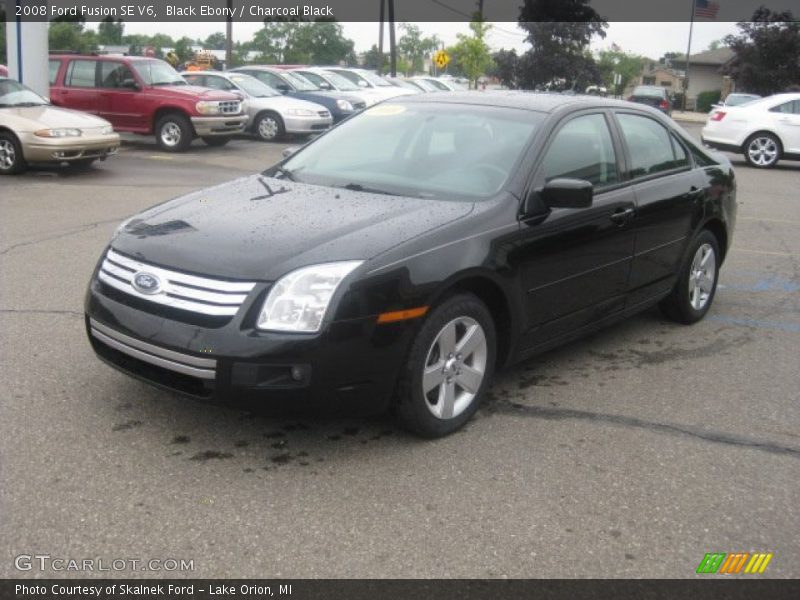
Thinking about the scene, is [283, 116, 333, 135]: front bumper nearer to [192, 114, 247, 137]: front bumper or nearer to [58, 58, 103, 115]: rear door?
[192, 114, 247, 137]: front bumper

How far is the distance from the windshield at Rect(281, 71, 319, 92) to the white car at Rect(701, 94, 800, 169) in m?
9.93

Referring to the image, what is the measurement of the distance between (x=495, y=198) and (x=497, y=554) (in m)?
1.91

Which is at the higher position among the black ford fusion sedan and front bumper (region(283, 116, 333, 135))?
front bumper (region(283, 116, 333, 135))

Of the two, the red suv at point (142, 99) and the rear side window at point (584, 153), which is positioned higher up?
the red suv at point (142, 99)

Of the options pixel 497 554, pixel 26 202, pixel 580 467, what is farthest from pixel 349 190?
pixel 26 202

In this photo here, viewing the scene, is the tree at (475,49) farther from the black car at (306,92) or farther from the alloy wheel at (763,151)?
the alloy wheel at (763,151)

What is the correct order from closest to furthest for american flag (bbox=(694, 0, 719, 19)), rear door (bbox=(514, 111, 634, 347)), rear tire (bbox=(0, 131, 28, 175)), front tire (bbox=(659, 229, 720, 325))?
rear door (bbox=(514, 111, 634, 347)) < front tire (bbox=(659, 229, 720, 325)) < rear tire (bbox=(0, 131, 28, 175)) < american flag (bbox=(694, 0, 719, 19))

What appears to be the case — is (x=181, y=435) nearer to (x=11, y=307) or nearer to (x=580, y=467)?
(x=580, y=467)

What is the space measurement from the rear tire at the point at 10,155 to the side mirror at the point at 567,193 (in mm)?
Result: 10276

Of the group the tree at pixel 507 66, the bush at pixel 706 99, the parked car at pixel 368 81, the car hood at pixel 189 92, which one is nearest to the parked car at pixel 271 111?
the car hood at pixel 189 92

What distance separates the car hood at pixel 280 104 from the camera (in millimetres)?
19625

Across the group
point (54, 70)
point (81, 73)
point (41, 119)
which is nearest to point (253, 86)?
point (81, 73)

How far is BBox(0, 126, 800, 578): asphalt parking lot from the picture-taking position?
124 inches

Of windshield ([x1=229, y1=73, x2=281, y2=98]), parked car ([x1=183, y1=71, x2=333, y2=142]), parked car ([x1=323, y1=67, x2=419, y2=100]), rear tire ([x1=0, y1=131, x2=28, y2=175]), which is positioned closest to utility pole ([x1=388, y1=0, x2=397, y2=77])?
parked car ([x1=323, y1=67, x2=419, y2=100])
